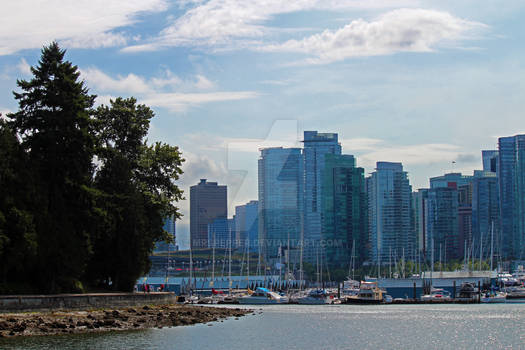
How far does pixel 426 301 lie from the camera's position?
446 ft

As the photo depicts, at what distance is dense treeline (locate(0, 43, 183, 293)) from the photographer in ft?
215

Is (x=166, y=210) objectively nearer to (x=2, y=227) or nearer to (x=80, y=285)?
(x=80, y=285)

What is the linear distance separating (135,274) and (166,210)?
786cm

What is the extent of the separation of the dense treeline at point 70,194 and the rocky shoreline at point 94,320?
399 cm

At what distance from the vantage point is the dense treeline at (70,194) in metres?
65.4

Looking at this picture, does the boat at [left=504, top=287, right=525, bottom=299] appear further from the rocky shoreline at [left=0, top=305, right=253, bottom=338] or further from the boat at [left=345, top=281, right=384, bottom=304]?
the rocky shoreline at [left=0, top=305, right=253, bottom=338]

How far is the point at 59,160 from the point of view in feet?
232

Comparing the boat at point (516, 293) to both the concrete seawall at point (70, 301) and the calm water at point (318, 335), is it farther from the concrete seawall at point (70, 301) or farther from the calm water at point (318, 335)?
the concrete seawall at point (70, 301)

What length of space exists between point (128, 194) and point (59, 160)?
951cm

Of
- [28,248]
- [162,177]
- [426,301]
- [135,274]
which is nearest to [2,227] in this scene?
[28,248]

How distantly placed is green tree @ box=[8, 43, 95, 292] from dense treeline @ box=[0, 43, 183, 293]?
79mm

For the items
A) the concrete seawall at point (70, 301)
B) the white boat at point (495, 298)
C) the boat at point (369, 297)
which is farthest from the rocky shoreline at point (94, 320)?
the white boat at point (495, 298)

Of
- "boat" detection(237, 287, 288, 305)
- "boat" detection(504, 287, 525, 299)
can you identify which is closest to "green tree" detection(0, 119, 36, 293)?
"boat" detection(237, 287, 288, 305)

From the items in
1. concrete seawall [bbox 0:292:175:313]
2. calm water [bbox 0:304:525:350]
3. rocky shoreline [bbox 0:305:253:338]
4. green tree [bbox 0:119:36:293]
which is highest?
green tree [bbox 0:119:36:293]
